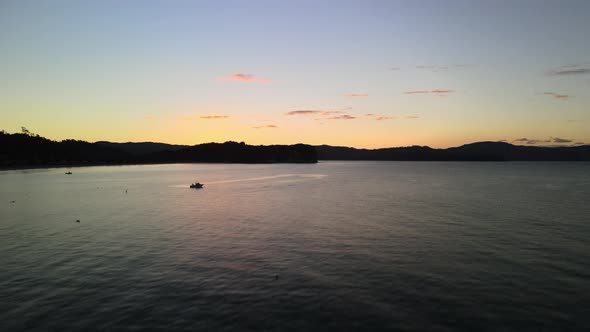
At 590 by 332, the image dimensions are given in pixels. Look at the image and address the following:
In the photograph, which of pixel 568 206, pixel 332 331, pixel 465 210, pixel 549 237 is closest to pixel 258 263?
pixel 332 331

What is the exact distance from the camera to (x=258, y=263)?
100ft

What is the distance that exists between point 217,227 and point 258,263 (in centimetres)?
1943

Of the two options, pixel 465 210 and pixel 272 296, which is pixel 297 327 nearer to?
pixel 272 296

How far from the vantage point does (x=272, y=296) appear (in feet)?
75.2

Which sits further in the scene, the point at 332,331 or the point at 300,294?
the point at 300,294

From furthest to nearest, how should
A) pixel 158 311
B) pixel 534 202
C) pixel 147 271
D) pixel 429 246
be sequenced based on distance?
pixel 534 202, pixel 429 246, pixel 147 271, pixel 158 311

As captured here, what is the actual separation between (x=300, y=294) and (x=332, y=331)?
5.24 m

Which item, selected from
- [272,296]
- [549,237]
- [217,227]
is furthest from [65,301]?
[549,237]

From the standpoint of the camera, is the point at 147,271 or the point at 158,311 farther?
the point at 147,271

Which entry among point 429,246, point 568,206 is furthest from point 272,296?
point 568,206

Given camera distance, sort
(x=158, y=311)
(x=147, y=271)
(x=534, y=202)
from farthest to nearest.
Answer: (x=534, y=202) → (x=147, y=271) → (x=158, y=311)

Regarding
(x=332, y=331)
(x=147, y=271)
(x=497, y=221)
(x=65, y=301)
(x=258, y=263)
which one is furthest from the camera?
(x=497, y=221)

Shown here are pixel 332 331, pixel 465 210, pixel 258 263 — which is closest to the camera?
pixel 332 331

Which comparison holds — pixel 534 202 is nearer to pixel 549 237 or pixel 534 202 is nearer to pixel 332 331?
pixel 549 237
